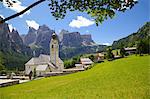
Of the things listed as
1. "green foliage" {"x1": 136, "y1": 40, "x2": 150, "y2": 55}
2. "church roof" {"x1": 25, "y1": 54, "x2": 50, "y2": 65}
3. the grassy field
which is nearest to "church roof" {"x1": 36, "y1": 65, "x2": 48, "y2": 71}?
"church roof" {"x1": 25, "y1": 54, "x2": 50, "y2": 65}

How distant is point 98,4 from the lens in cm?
601

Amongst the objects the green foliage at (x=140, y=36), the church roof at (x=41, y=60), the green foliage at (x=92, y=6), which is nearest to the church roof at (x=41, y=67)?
the church roof at (x=41, y=60)

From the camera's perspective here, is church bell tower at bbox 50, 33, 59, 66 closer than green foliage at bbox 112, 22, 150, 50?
No

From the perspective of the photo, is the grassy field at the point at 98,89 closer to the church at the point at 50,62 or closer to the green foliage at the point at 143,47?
the green foliage at the point at 143,47

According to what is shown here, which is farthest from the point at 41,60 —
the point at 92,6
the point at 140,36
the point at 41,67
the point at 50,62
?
the point at 92,6

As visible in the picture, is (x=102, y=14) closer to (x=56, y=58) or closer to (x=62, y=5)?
(x=62, y=5)

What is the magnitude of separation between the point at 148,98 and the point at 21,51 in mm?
170992

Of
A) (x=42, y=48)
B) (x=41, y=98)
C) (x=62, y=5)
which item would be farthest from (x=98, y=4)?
(x=42, y=48)

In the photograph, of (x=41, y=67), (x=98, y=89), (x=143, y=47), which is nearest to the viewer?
(x=98, y=89)

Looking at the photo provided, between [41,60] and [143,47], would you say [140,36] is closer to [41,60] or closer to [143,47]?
[143,47]

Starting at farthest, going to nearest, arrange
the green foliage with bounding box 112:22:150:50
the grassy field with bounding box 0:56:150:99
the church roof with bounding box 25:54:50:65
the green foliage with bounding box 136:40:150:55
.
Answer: the church roof with bounding box 25:54:50:65
the green foliage with bounding box 136:40:150:55
the green foliage with bounding box 112:22:150:50
the grassy field with bounding box 0:56:150:99

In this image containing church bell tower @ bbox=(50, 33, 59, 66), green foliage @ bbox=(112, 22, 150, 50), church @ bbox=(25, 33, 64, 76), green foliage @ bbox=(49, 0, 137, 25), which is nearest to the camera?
green foliage @ bbox=(49, 0, 137, 25)

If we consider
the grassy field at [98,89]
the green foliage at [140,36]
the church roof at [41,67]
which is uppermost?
the green foliage at [140,36]

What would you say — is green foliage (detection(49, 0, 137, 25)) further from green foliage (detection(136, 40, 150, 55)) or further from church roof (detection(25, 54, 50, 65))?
church roof (detection(25, 54, 50, 65))
